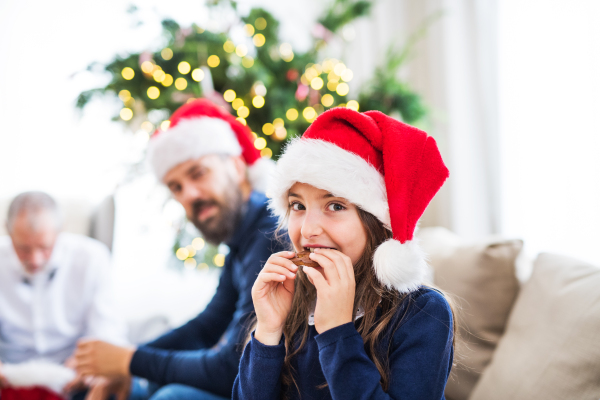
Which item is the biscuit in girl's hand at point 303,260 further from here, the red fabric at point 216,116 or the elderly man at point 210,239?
the red fabric at point 216,116

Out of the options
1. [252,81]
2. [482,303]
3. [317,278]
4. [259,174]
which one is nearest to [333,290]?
[317,278]

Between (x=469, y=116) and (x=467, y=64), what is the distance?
0.33 metres

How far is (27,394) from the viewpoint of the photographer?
4.33ft

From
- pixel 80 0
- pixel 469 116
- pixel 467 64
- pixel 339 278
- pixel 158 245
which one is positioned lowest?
pixel 158 245

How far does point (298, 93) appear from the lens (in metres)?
2.04

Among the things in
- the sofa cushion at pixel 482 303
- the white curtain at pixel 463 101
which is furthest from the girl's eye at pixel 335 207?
the white curtain at pixel 463 101

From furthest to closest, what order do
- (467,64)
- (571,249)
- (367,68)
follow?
(367,68), (467,64), (571,249)

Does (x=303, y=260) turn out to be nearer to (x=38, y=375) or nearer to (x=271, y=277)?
(x=271, y=277)

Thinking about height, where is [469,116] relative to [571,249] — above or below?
above

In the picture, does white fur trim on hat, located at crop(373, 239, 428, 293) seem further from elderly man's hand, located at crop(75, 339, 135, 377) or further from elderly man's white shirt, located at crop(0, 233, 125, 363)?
elderly man's white shirt, located at crop(0, 233, 125, 363)

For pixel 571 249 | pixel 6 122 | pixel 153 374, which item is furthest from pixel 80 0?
pixel 571 249

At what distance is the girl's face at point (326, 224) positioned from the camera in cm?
85

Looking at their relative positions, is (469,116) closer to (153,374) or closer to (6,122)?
(153,374)

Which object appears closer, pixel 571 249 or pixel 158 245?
pixel 571 249
